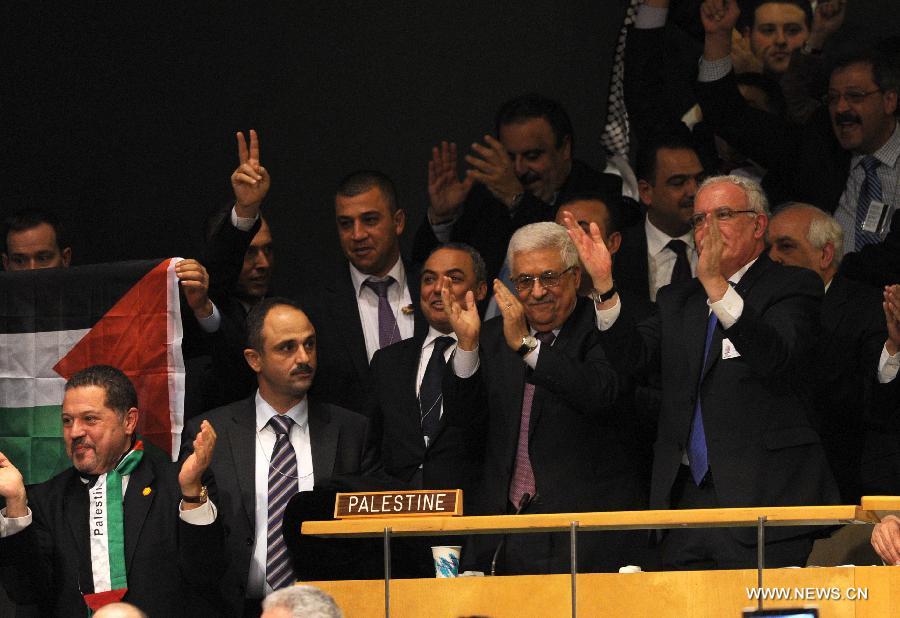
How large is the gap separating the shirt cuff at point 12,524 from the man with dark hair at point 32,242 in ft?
5.12

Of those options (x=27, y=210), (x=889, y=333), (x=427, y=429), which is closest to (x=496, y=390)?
(x=427, y=429)

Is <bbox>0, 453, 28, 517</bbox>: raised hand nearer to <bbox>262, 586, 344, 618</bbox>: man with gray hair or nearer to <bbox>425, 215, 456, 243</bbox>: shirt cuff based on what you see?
<bbox>262, 586, 344, 618</bbox>: man with gray hair

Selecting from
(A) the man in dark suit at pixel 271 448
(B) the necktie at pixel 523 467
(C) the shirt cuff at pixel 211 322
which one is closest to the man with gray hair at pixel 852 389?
(B) the necktie at pixel 523 467

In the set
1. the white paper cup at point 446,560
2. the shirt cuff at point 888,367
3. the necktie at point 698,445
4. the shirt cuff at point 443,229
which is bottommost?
the white paper cup at point 446,560

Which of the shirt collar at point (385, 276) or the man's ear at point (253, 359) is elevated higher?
the shirt collar at point (385, 276)

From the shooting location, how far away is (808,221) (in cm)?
598

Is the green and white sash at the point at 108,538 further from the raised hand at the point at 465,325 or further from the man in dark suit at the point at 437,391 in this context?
the raised hand at the point at 465,325

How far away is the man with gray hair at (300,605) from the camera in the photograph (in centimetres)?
376

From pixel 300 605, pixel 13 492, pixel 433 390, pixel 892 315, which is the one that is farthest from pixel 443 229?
pixel 300 605

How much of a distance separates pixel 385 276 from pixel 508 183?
602mm

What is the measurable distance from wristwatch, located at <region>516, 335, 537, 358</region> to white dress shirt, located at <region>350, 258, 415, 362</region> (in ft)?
3.95

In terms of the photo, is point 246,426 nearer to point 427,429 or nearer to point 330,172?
point 427,429

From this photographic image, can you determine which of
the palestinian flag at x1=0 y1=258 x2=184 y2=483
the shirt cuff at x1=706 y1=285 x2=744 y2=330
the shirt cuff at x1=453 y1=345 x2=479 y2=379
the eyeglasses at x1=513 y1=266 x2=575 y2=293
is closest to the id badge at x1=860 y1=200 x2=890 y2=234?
the eyeglasses at x1=513 y1=266 x2=575 y2=293

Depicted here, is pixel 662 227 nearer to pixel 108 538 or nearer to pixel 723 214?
pixel 723 214
